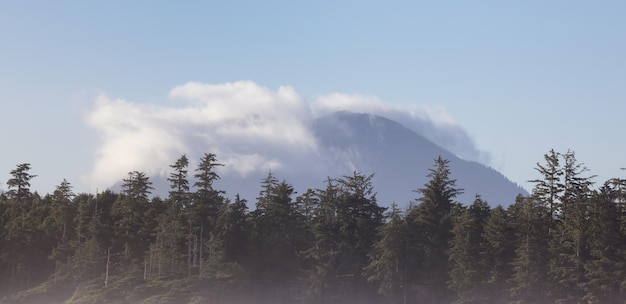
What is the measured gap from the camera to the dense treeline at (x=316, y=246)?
2633 inches

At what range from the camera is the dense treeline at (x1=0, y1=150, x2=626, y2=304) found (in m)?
66.9

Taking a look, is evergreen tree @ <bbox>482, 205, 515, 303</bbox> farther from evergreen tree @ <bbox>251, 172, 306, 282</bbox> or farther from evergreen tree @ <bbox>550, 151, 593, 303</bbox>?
evergreen tree @ <bbox>251, 172, 306, 282</bbox>

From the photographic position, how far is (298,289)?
3334 inches

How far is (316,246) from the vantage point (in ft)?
271

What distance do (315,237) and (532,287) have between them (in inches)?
1056

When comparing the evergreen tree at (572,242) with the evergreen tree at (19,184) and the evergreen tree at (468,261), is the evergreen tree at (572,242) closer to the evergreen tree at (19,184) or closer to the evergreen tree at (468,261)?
the evergreen tree at (468,261)

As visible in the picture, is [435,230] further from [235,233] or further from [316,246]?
[235,233]

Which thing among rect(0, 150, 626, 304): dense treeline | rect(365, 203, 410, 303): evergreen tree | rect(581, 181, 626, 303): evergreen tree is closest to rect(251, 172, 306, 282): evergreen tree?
rect(0, 150, 626, 304): dense treeline

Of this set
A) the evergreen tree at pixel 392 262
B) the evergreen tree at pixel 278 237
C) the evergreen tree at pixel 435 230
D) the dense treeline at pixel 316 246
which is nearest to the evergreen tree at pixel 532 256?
the dense treeline at pixel 316 246

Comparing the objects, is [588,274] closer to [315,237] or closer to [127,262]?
[315,237]

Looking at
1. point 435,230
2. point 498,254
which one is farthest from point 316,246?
point 498,254

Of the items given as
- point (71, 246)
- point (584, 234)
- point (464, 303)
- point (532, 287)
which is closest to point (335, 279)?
point (464, 303)

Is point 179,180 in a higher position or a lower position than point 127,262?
higher

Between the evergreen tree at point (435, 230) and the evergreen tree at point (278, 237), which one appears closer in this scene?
the evergreen tree at point (435, 230)
